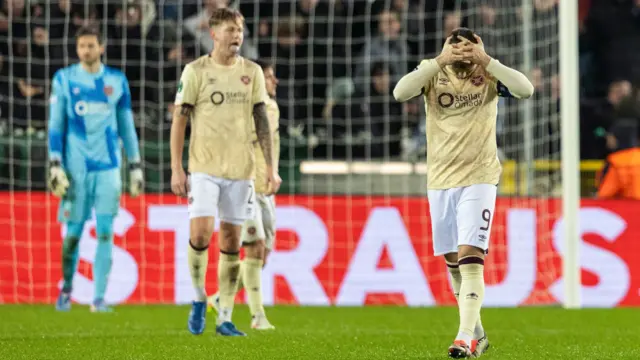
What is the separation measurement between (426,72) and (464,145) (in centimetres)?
45

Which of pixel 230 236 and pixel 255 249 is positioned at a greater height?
pixel 230 236

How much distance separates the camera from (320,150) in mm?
13805

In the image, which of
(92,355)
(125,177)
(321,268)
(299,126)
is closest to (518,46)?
(299,126)

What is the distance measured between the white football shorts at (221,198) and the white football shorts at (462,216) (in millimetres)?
1559

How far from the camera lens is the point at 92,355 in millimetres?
6824

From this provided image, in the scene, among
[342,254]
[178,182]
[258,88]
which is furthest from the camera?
[342,254]

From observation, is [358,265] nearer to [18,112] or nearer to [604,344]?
[18,112]

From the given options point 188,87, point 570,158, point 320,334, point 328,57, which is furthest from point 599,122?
point 188,87

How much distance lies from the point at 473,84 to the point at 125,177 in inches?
263

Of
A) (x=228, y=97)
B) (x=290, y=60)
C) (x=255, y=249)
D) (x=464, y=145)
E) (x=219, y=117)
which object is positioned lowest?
(x=255, y=249)

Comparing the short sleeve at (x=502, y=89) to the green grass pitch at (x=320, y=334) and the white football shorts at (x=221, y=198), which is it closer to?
the green grass pitch at (x=320, y=334)

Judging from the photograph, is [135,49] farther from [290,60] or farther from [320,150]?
[320,150]

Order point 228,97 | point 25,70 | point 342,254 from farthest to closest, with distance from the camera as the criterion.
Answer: point 25,70 → point 342,254 → point 228,97

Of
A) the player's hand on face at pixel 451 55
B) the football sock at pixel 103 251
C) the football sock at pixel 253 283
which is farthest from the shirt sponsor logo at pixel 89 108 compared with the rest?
the player's hand on face at pixel 451 55
